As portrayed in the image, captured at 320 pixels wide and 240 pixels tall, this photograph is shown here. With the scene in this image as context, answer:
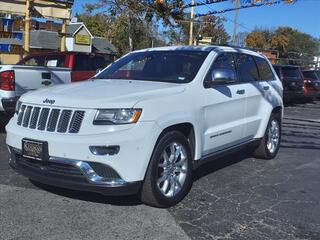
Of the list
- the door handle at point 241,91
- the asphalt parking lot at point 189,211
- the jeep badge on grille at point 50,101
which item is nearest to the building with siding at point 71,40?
the door handle at point 241,91

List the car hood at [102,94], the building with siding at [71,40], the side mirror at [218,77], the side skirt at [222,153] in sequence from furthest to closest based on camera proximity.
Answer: the building with siding at [71,40]
the side mirror at [218,77]
the side skirt at [222,153]
the car hood at [102,94]

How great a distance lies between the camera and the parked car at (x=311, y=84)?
2344 centimetres

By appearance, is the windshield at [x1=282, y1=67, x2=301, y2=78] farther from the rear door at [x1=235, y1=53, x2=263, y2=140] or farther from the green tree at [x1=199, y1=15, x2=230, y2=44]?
the green tree at [x1=199, y1=15, x2=230, y2=44]

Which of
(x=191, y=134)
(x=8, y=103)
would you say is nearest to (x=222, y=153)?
(x=191, y=134)

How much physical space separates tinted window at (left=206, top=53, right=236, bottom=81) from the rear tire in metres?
1.53

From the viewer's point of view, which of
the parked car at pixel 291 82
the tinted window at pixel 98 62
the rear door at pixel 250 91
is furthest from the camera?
the parked car at pixel 291 82

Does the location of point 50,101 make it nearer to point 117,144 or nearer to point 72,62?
point 117,144

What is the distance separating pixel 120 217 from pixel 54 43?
162 feet

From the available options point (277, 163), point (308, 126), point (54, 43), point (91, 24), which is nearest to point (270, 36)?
point (91, 24)

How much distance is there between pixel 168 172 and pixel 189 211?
1.52ft

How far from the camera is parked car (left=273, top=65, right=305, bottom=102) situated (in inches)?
829

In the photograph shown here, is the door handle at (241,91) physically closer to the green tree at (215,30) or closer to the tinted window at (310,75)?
the tinted window at (310,75)

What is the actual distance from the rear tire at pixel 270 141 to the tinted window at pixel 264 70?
24.4 inches

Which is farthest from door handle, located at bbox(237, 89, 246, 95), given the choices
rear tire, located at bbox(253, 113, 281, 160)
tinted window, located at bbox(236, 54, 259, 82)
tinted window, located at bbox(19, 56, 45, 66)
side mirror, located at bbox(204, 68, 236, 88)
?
tinted window, located at bbox(19, 56, 45, 66)
